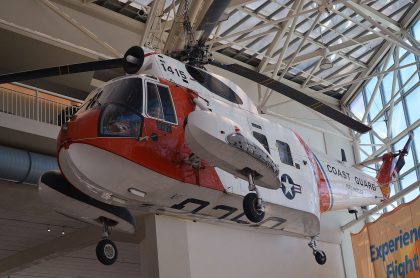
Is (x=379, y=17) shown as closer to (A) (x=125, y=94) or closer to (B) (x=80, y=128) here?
(A) (x=125, y=94)

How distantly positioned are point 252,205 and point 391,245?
1072 centimetres

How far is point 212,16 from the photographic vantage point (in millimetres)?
10086

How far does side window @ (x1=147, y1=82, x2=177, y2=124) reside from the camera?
9.64m

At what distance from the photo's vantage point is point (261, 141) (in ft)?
36.0

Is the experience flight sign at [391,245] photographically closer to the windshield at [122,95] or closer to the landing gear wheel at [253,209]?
the landing gear wheel at [253,209]

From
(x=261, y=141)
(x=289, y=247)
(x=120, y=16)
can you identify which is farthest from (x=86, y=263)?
(x=261, y=141)

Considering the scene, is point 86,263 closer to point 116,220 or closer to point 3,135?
point 3,135

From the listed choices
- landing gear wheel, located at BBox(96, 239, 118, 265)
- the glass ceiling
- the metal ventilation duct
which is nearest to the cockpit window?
landing gear wheel, located at BBox(96, 239, 118, 265)

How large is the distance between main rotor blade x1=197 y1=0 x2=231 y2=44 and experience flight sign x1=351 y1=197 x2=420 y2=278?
1006cm

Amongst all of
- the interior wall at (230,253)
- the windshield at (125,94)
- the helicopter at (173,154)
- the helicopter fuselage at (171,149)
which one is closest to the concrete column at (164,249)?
the interior wall at (230,253)

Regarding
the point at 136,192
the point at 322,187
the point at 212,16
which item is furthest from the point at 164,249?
the point at 212,16

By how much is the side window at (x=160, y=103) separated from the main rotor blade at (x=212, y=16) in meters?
1.14

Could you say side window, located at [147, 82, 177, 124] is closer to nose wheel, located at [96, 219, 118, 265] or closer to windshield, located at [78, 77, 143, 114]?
windshield, located at [78, 77, 143, 114]

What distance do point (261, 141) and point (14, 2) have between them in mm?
8709
